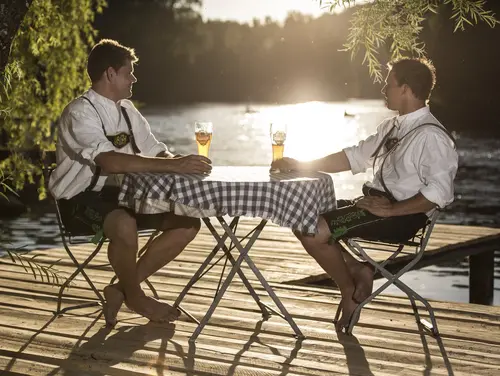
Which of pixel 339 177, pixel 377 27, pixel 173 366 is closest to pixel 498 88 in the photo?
pixel 339 177

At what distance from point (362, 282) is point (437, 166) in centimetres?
67

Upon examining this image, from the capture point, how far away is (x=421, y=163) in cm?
405

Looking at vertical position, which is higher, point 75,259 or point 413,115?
point 413,115

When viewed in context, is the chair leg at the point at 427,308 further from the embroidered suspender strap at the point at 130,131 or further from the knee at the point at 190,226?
the embroidered suspender strap at the point at 130,131

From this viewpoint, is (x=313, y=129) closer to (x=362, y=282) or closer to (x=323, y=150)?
(x=323, y=150)

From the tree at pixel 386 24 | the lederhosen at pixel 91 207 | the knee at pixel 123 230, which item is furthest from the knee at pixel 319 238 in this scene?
the tree at pixel 386 24

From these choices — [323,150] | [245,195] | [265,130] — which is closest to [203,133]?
[245,195]

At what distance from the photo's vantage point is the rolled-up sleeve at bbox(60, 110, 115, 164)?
4.18 metres

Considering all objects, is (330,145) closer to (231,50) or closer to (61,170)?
(231,50)

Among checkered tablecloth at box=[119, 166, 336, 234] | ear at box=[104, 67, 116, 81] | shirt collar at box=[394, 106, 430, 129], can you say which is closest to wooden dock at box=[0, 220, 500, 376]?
checkered tablecloth at box=[119, 166, 336, 234]

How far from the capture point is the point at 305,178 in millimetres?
4039

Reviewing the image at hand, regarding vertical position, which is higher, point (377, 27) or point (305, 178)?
point (377, 27)

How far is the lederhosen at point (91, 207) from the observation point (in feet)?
14.2

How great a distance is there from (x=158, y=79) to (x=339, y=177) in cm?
4610
